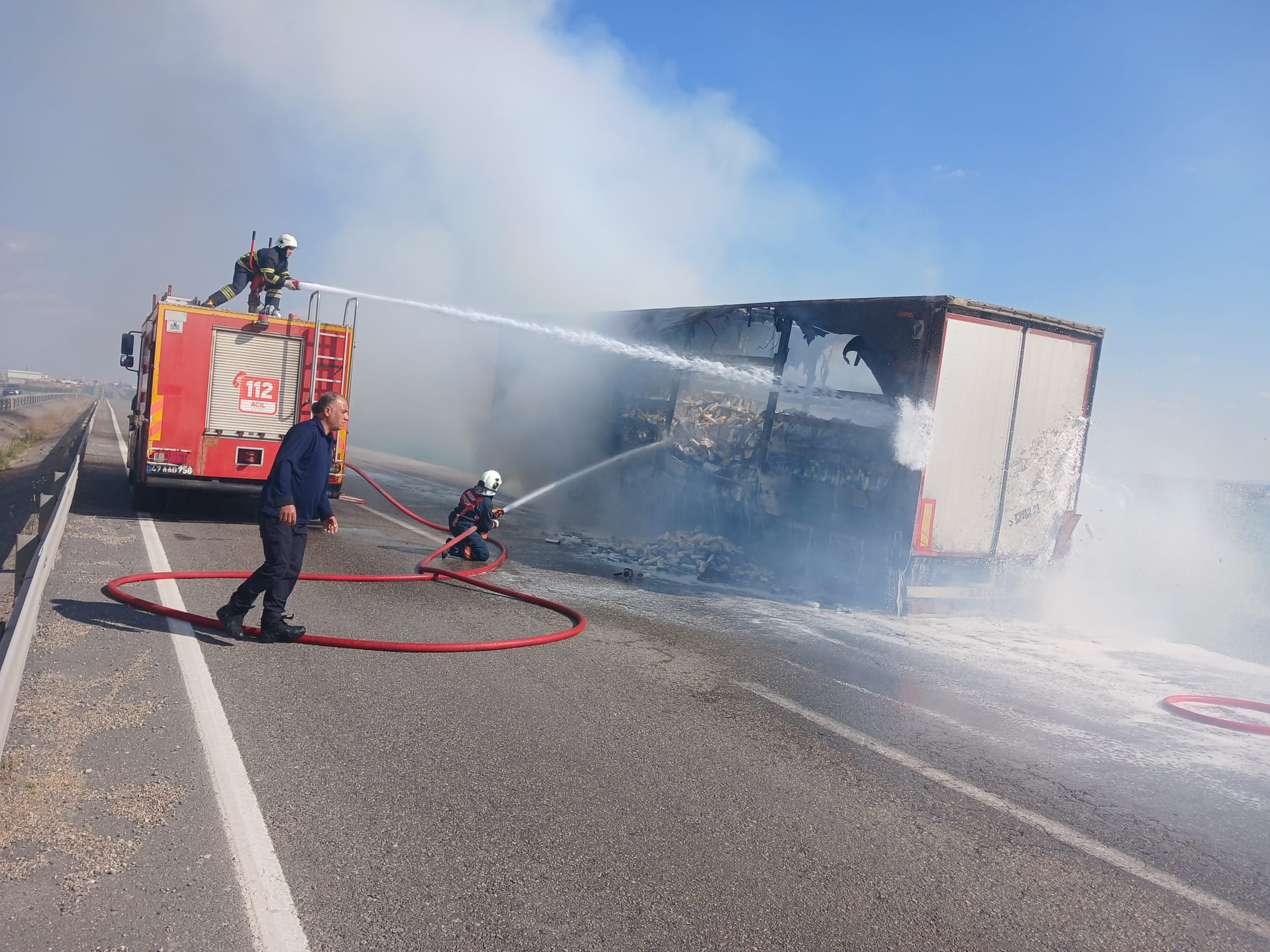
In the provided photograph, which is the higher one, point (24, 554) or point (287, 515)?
point (287, 515)

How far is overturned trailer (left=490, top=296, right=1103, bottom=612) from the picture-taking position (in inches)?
348

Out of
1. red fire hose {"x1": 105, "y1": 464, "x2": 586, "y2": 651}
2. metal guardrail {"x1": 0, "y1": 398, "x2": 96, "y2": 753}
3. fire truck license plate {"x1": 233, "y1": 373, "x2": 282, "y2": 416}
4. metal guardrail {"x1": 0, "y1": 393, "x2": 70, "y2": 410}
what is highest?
fire truck license plate {"x1": 233, "y1": 373, "x2": 282, "y2": 416}

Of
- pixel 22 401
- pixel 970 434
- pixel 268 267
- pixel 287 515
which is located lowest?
pixel 22 401

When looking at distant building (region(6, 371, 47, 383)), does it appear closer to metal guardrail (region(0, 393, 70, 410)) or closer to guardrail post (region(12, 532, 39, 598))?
metal guardrail (region(0, 393, 70, 410))

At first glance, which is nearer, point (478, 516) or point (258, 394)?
point (478, 516)

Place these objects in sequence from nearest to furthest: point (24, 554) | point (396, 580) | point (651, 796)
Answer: point (651, 796) → point (24, 554) → point (396, 580)

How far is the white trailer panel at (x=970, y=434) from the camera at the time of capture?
874 cm

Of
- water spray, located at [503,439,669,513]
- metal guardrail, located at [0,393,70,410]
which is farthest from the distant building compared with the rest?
water spray, located at [503,439,669,513]

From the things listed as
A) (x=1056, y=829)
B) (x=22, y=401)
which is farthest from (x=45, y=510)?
(x=22, y=401)

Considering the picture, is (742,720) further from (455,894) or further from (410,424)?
(410,424)

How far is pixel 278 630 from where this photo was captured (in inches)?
224

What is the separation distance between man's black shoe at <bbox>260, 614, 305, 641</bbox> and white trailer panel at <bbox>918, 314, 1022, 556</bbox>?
5982 millimetres

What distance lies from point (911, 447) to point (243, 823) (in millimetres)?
7091

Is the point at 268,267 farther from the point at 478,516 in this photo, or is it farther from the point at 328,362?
the point at 478,516
